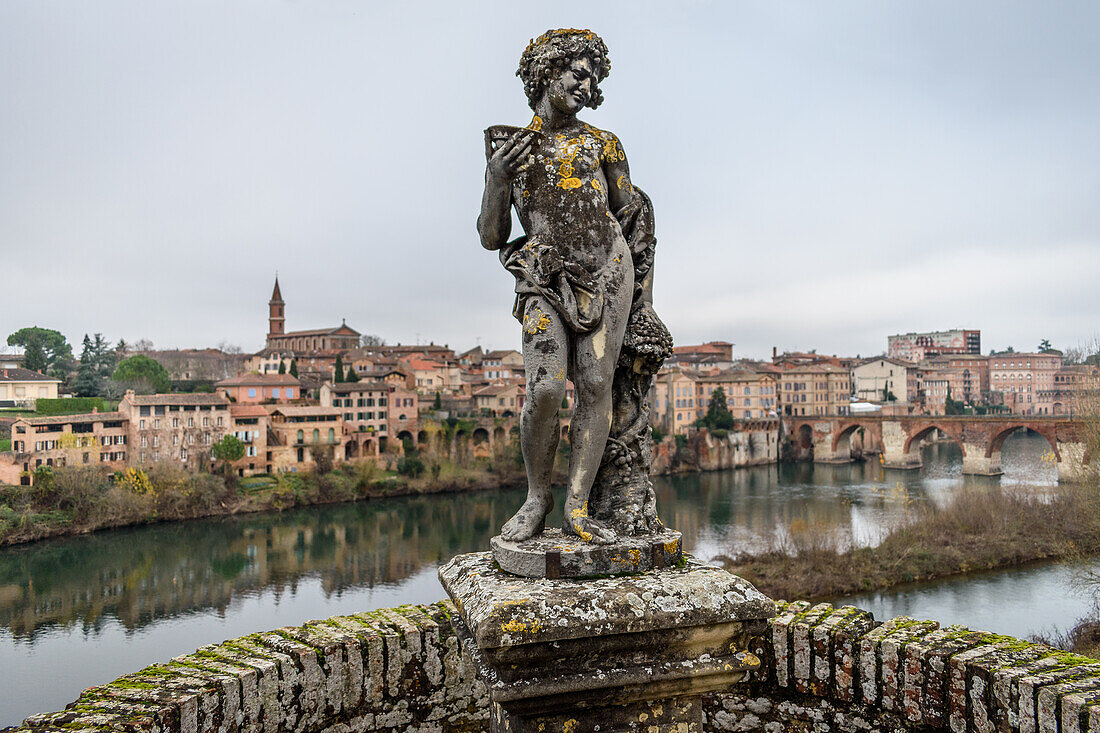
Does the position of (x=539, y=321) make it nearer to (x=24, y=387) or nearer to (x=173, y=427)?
(x=173, y=427)

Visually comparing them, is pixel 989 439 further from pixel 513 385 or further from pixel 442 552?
pixel 442 552

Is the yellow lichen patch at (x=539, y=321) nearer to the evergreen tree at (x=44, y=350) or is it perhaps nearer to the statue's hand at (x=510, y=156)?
the statue's hand at (x=510, y=156)

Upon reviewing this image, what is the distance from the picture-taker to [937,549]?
91.7ft

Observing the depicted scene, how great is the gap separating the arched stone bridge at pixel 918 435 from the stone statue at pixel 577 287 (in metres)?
44.0

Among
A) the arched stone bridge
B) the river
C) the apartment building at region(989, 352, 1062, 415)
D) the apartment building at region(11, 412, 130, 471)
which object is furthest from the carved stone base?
the apartment building at region(989, 352, 1062, 415)

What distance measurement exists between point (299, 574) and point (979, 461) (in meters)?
44.0

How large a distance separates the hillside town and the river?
7.74m

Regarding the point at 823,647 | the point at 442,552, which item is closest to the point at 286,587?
the point at 442,552

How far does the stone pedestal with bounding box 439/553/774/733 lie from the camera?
2.73 m

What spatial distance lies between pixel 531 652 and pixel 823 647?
212 centimetres

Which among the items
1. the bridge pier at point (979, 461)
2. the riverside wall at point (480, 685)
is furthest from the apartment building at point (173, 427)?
the bridge pier at point (979, 461)

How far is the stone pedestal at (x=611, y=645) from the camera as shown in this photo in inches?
107

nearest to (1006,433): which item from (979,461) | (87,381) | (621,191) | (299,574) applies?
(979,461)

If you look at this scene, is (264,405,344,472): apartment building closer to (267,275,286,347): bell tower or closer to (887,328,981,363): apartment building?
(267,275,286,347): bell tower
